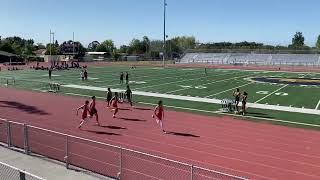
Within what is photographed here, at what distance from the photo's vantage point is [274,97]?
1254 inches

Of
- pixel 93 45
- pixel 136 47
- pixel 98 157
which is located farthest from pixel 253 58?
pixel 98 157

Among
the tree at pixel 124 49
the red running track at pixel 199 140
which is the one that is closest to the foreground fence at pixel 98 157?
the red running track at pixel 199 140

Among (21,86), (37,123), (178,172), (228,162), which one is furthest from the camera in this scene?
(21,86)

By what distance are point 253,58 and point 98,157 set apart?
8857cm

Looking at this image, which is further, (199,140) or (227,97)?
(227,97)

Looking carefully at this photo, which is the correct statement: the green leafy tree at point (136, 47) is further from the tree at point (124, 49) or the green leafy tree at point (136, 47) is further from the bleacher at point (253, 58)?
the bleacher at point (253, 58)

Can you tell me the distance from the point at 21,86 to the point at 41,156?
2824 cm

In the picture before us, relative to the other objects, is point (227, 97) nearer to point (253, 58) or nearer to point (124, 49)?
point (253, 58)

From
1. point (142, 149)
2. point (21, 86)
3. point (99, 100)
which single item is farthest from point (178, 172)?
point (21, 86)

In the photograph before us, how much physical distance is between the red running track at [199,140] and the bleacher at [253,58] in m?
69.7

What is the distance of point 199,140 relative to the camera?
701 inches

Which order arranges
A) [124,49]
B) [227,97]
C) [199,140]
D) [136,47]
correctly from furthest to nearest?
[124,49] → [136,47] → [227,97] → [199,140]

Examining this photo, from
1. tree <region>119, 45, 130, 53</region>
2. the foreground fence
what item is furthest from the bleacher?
the foreground fence

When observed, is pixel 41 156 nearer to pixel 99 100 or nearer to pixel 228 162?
pixel 228 162
